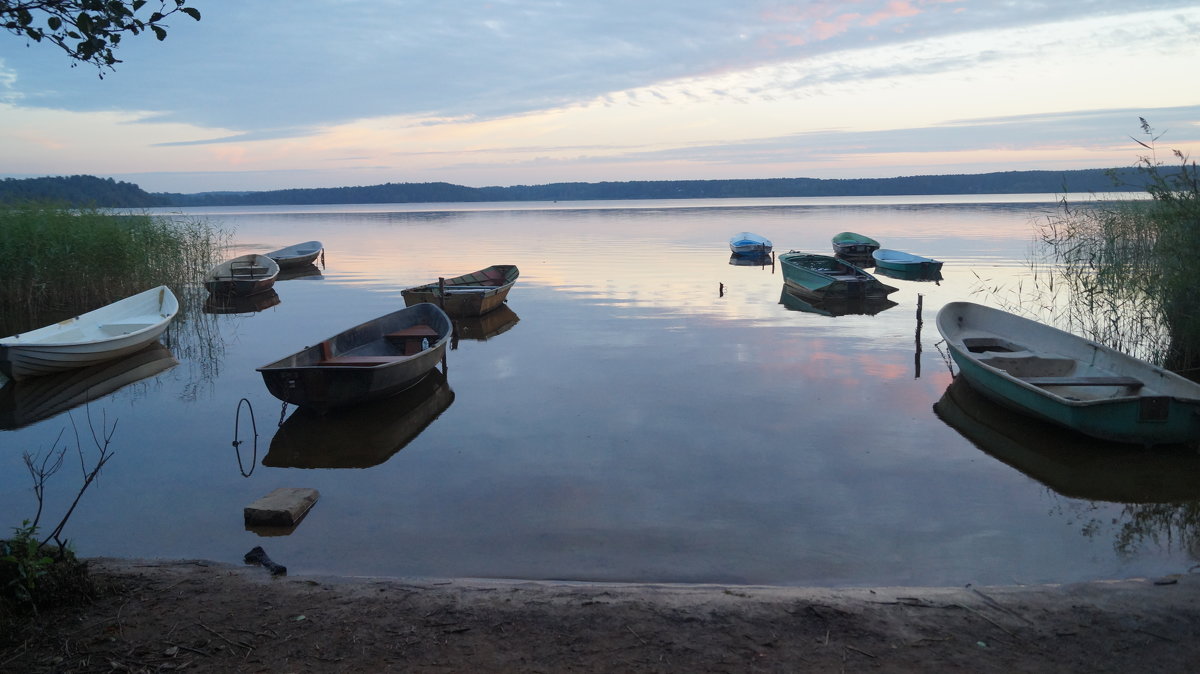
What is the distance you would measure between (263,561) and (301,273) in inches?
1117

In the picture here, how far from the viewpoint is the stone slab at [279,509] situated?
6.98 meters

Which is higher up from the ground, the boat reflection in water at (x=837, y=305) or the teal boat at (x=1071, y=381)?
the teal boat at (x=1071, y=381)

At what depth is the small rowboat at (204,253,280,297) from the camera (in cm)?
2341

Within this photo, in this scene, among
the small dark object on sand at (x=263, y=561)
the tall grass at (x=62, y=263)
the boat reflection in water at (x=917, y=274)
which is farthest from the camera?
the boat reflection in water at (x=917, y=274)

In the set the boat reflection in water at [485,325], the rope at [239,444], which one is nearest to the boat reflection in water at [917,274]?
the boat reflection in water at [485,325]

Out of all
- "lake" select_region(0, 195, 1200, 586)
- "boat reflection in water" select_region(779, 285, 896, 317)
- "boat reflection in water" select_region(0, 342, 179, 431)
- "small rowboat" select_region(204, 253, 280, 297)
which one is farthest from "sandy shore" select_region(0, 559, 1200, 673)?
"small rowboat" select_region(204, 253, 280, 297)

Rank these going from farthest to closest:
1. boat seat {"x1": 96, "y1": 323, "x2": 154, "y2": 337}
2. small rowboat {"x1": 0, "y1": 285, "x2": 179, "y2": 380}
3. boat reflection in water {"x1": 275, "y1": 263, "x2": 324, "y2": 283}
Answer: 1. boat reflection in water {"x1": 275, "y1": 263, "x2": 324, "y2": 283}
2. boat seat {"x1": 96, "y1": 323, "x2": 154, "y2": 337}
3. small rowboat {"x1": 0, "y1": 285, "x2": 179, "y2": 380}

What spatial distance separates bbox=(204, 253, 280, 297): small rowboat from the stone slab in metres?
18.2

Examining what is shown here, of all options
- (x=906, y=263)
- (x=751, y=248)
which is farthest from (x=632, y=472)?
(x=751, y=248)

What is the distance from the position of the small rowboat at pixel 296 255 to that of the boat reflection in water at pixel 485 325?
51.0 feet

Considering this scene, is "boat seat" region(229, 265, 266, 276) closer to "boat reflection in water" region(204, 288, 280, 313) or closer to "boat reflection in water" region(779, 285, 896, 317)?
"boat reflection in water" region(204, 288, 280, 313)

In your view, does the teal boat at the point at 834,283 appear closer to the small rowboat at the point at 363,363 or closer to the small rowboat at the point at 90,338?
the small rowboat at the point at 363,363

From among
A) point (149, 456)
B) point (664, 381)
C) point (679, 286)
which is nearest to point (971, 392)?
point (664, 381)

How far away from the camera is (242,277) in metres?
24.1
